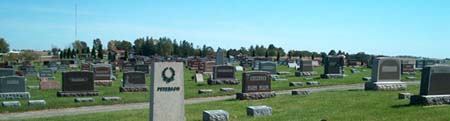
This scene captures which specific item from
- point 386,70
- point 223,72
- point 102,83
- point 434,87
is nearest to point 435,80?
point 434,87

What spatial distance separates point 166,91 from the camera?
1021cm

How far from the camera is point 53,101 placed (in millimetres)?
21312

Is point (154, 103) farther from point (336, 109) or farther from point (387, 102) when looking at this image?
point (387, 102)

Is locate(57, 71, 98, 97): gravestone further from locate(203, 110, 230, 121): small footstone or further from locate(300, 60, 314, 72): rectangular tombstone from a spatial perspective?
locate(300, 60, 314, 72): rectangular tombstone

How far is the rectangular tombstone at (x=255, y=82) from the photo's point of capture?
68.5 feet

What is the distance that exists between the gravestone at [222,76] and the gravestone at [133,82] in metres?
5.22

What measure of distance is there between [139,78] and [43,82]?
6.05 metres

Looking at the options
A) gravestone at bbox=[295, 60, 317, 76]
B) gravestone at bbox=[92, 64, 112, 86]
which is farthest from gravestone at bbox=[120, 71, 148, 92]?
gravestone at bbox=[295, 60, 317, 76]

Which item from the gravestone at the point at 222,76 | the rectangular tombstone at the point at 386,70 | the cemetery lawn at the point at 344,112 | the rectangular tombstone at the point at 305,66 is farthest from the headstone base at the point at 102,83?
the rectangular tombstone at the point at 386,70

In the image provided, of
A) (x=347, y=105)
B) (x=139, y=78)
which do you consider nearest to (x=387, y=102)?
(x=347, y=105)

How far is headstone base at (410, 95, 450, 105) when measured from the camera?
44.9 feet

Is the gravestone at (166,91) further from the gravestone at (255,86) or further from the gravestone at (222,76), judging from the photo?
the gravestone at (222,76)

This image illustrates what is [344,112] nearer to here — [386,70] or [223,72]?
[386,70]

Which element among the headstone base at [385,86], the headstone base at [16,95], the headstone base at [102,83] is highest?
the headstone base at [385,86]
